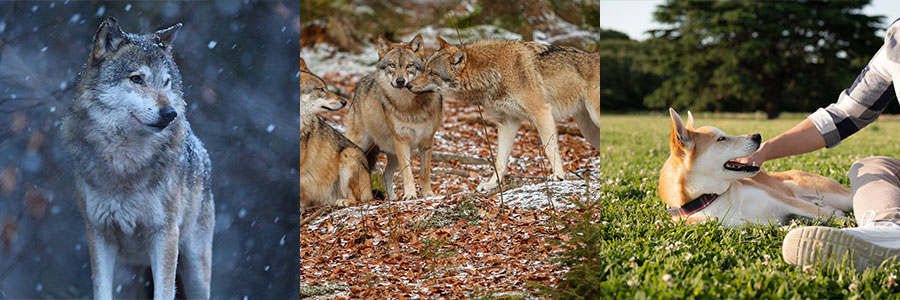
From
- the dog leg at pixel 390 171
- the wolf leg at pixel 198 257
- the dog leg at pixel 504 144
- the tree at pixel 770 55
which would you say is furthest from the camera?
the tree at pixel 770 55

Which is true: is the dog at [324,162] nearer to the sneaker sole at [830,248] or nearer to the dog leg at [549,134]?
the dog leg at [549,134]

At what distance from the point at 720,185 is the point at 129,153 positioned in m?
2.52

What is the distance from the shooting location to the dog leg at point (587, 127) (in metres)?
3.61

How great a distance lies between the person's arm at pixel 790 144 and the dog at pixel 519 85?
845 millimetres

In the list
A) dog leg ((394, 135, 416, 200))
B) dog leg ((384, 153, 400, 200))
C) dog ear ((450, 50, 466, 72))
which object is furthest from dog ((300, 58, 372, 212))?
dog ear ((450, 50, 466, 72))

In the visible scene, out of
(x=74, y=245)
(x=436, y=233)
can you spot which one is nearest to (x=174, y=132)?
(x=74, y=245)

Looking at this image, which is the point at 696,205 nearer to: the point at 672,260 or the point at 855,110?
the point at 672,260

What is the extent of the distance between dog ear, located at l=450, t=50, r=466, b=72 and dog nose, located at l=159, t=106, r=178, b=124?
5.14ft

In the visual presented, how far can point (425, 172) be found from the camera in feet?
12.0

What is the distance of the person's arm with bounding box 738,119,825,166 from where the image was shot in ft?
9.62

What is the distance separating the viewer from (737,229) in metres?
2.87

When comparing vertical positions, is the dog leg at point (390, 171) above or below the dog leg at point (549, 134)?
below

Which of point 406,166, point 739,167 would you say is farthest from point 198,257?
point 739,167

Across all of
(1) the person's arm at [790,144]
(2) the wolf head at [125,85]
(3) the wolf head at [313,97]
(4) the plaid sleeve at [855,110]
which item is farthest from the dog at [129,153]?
(4) the plaid sleeve at [855,110]
